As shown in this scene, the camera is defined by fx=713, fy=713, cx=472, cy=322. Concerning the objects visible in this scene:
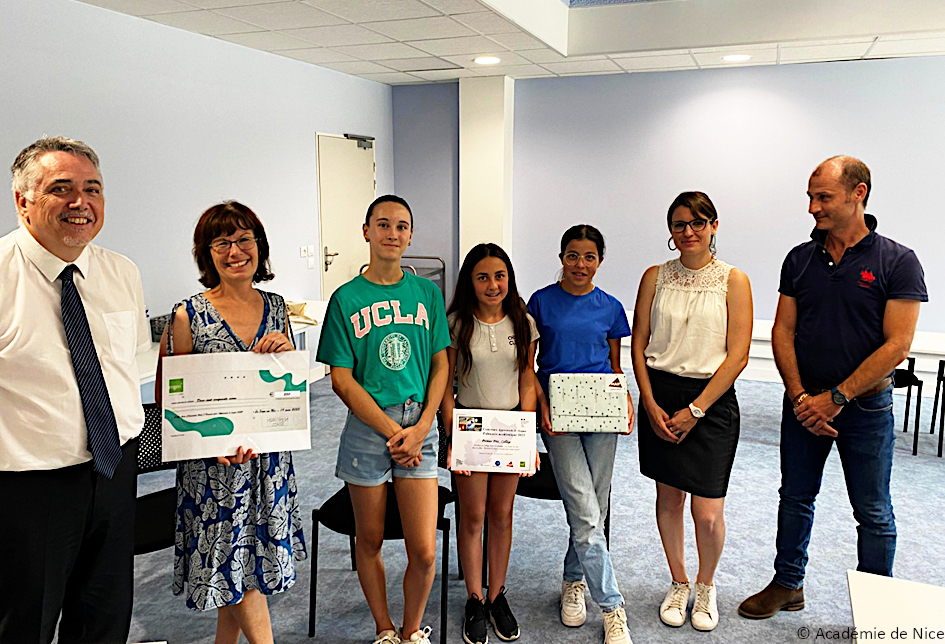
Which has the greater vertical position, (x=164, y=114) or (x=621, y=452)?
(x=164, y=114)

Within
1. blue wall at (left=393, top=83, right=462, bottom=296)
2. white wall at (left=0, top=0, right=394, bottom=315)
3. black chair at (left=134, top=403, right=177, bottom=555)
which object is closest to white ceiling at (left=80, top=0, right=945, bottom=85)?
white wall at (left=0, top=0, right=394, bottom=315)

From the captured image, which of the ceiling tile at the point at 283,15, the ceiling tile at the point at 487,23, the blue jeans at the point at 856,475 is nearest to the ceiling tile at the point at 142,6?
the ceiling tile at the point at 283,15

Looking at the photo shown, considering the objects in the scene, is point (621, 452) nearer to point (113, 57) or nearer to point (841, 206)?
A: point (841, 206)

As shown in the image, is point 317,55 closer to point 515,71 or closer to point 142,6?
point 142,6

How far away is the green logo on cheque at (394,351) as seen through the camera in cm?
218

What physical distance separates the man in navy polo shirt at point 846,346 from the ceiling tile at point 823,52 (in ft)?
11.4

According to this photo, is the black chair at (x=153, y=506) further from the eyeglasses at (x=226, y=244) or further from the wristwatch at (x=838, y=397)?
the wristwatch at (x=838, y=397)

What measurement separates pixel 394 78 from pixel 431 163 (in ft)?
2.99

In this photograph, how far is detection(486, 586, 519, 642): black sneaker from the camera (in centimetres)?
248

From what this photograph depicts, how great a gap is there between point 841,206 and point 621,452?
2444mm

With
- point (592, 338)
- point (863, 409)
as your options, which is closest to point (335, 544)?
point (592, 338)

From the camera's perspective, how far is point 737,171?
628 cm

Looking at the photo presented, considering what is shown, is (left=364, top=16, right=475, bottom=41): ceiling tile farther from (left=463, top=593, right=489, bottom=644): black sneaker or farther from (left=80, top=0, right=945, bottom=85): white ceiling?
(left=463, top=593, right=489, bottom=644): black sneaker

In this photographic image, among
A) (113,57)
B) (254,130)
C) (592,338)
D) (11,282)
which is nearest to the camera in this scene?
(11,282)
